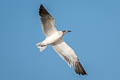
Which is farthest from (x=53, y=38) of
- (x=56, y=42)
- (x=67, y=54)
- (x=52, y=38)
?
(x=67, y=54)

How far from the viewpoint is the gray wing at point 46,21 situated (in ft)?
34.7

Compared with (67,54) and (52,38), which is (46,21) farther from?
(67,54)

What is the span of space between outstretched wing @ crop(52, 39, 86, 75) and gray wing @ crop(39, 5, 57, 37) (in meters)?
0.66

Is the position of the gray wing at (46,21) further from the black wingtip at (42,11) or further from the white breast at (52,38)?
the white breast at (52,38)

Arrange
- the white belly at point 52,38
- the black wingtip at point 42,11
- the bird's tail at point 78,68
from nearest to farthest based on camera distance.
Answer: the black wingtip at point 42,11
the white belly at point 52,38
the bird's tail at point 78,68

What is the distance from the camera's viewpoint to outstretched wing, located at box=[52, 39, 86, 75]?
1123cm

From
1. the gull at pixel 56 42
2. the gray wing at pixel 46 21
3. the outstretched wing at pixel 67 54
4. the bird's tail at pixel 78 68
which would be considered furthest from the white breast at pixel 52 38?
the bird's tail at pixel 78 68

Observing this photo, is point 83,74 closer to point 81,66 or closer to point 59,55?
point 81,66

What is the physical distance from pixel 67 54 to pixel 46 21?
60.5 inches

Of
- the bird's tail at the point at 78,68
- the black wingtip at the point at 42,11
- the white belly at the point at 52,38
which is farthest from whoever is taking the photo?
the bird's tail at the point at 78,68

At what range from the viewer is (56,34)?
10820 millimetres

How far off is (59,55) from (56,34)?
926mm

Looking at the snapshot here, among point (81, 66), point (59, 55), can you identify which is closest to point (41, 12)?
point (59, 55)

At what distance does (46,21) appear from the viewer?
1063cm
